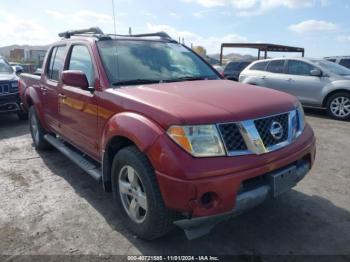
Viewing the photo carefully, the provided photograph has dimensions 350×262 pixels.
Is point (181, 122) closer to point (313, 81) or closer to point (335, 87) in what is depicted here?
point (335, 87)

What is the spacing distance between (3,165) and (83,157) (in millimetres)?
1758

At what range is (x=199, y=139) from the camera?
96.7 inches

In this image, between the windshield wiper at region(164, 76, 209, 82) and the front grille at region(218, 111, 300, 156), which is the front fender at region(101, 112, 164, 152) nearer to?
the front grille at region(218, 111, 300, 156)

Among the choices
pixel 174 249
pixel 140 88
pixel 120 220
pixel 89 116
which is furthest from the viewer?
pixel 89 116

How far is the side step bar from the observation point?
11.7 ft

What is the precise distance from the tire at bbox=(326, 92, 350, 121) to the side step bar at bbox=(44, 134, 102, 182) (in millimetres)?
6926

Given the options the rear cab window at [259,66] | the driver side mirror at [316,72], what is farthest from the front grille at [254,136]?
the rear cab window at [259,66]

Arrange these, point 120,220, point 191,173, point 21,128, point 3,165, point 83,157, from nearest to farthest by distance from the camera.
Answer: point 191,173 < point 120,220 < point 83,157 < point 3,165 < point 21,128

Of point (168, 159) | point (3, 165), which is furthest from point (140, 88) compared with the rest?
point (3, 165)

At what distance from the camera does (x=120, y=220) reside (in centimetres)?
341

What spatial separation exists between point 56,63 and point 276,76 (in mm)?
6861

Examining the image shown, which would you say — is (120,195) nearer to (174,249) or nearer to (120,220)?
(120,220)

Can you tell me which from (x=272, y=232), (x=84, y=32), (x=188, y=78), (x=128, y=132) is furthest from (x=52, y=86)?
(x=272, y=232)

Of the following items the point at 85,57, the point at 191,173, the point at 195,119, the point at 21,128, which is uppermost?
the point at 85,57
